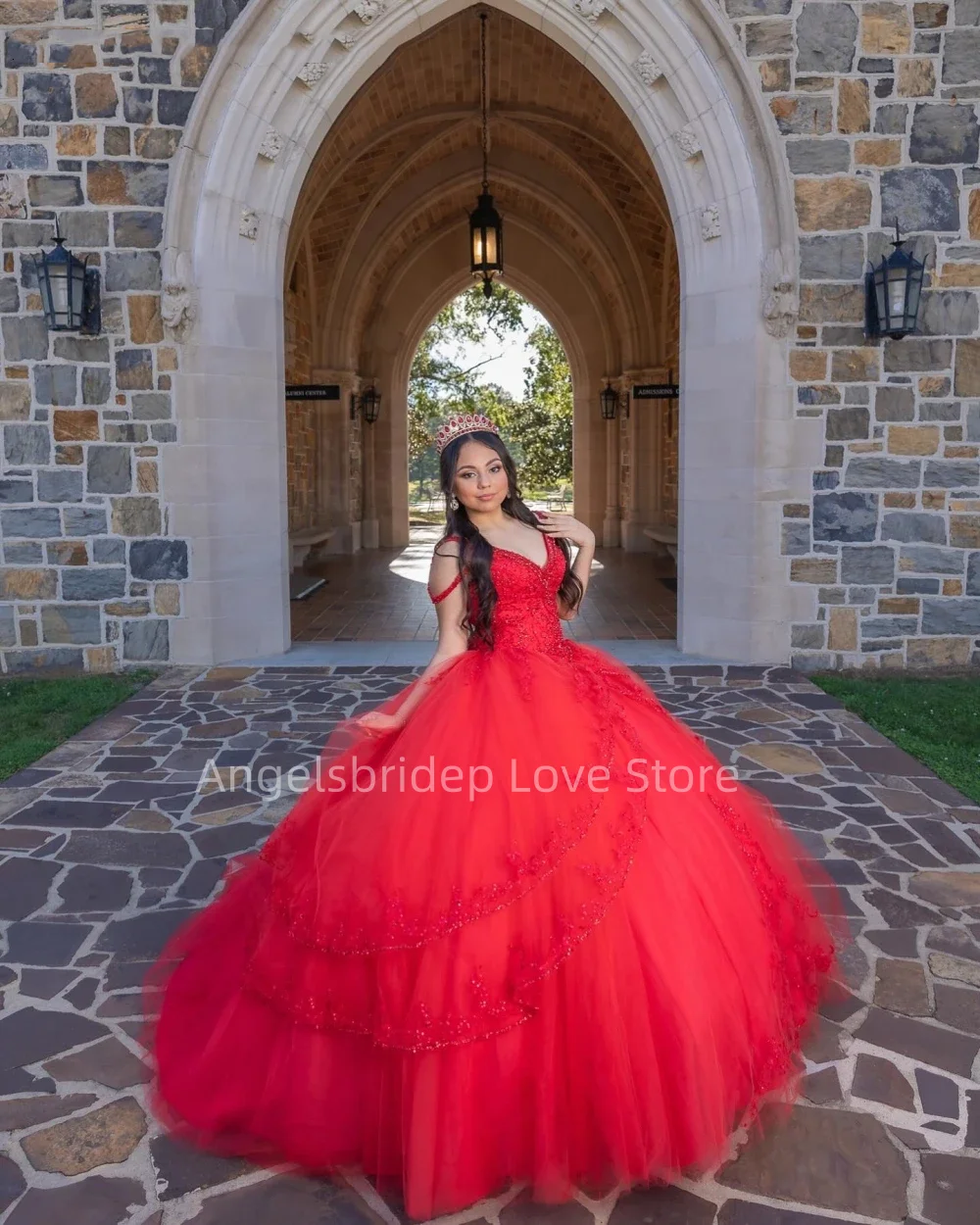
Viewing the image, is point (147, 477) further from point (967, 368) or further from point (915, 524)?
point (967, 368)

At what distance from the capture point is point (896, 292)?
5.94 meters

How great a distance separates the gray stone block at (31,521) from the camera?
6449 mm

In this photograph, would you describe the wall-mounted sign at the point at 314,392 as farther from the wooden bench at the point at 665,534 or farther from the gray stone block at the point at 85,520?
the wooden bench at the point at 665,534

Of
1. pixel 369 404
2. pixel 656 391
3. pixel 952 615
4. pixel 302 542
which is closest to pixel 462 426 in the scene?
pixel 952 615

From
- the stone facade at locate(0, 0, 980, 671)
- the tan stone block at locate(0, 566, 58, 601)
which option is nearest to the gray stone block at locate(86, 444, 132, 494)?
the stone facade at locate(0, 0, 980, 671)

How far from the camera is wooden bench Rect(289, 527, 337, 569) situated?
11703 millimetres

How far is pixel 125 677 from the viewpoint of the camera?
20.9 feet

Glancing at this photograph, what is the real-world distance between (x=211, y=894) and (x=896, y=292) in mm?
5130

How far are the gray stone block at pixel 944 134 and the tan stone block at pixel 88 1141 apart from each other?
653cm

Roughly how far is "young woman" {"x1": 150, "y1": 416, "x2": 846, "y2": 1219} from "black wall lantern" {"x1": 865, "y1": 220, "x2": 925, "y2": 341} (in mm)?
4499

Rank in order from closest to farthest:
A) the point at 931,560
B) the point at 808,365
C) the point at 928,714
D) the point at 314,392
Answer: the point at 928,714 < the point at 808,365 < the point at 931,560 < the point at 314,392

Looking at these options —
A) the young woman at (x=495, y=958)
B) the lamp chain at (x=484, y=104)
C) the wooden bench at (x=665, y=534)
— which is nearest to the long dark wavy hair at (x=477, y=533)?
the young woman at (x=495, y=958)

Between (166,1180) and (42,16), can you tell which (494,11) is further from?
(166,1180)

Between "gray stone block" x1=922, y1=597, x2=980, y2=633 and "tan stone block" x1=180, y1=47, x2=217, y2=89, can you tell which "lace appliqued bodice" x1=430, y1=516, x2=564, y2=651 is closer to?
"gray stone block" x1=922, y1=597, x2=980, y2=633
